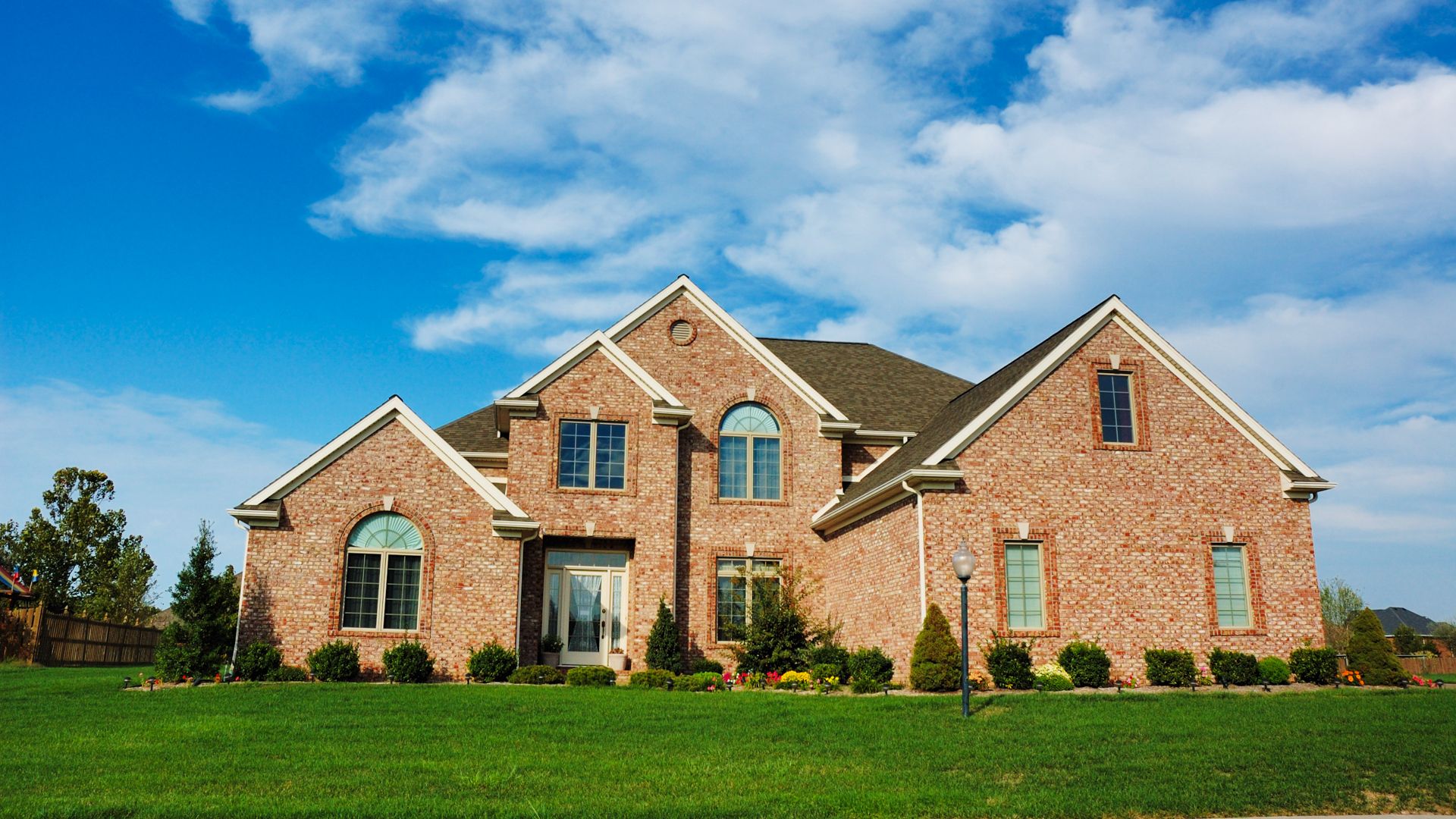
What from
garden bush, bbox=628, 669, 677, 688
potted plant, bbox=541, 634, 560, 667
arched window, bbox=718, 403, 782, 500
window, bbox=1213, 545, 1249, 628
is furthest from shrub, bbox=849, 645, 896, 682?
potted plant, bbox=541, 634, 560, 667

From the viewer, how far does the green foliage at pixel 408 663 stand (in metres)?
20.1

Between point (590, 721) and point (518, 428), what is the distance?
34.7 ft

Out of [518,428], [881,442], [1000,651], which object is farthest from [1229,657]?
[518,428]

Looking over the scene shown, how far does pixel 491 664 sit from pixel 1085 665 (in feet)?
36.2

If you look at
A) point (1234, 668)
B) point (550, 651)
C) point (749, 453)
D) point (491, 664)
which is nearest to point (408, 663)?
point (491, 664)

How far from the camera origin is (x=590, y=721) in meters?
13.9

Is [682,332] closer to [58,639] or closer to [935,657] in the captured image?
[935,657]

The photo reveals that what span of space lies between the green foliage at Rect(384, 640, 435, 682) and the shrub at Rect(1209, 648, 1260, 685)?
14.7 metres

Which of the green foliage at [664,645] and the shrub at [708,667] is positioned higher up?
the green foliage at [664,645]

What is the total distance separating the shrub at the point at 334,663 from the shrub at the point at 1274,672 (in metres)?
16.8

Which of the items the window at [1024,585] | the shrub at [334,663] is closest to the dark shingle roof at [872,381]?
the window at [1024,585]

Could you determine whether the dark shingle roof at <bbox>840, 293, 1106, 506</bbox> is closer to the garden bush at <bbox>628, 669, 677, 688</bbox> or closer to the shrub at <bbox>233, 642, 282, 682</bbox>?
the garden bush at <bbox>628, 669, 677, 688</bbox>

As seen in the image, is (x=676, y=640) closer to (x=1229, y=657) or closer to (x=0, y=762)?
(x=1229, y=657)

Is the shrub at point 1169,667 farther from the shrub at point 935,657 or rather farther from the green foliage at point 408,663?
the green foliage at point 408,663
